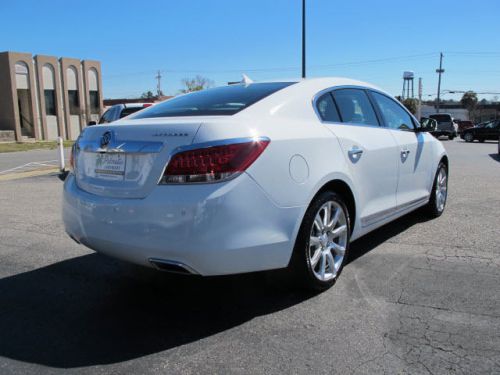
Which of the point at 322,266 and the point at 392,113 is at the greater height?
the point at 392,113

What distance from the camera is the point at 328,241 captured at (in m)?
3.85

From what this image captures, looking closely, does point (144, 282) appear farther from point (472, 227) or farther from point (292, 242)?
point (472, 227)

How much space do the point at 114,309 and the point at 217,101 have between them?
5.99ft

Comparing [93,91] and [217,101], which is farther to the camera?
[93,91]

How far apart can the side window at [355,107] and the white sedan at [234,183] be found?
3 cm

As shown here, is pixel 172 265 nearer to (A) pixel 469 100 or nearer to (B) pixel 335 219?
(B) pixel 335 219

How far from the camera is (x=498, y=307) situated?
3484 millimetres

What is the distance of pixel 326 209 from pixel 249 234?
0.89 m

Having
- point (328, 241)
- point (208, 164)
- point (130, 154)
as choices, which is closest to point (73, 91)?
point (130, 154)

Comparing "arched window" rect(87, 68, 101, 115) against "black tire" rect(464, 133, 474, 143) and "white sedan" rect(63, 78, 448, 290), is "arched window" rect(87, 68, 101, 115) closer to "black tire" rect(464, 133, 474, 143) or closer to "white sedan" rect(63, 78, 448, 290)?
"black tire" rect(464, 133, 474, 143)

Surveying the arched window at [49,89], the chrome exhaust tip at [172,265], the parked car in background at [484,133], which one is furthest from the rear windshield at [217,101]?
the arched window at [49,89]

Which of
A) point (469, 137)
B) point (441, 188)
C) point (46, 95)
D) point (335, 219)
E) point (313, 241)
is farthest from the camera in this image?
point (46, 95)

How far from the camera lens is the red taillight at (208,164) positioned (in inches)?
119

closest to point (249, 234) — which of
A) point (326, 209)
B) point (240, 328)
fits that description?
point (240, 328)
